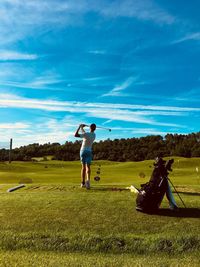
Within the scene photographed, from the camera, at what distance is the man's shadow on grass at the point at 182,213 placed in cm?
1198

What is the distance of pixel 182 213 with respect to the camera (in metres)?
12.2

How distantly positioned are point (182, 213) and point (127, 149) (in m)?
80.8

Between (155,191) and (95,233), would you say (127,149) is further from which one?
(95,233)

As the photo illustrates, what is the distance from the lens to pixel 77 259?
29.7 feet

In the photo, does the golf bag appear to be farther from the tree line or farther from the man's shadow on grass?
the tree line

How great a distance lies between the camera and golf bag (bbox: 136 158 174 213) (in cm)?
1210

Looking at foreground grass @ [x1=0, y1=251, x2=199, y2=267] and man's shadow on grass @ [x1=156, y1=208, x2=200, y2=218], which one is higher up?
man's shadow on grass @ [x1=156, y1=208, x2=200, y2=218]

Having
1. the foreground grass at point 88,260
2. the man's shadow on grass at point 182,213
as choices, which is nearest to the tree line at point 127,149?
the man's shadow on grass at point 182,213

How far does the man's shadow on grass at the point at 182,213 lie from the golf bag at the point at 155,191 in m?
0.27

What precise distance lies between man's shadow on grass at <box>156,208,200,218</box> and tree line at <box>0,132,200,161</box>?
71.8m

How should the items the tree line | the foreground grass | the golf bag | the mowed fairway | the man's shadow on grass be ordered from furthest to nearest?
the tree line
the golf bag
the man's shadow on grass
the mowed fairway
the foreground grass

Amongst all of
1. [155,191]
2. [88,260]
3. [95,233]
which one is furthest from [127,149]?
[88,260]

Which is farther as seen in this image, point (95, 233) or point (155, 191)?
point (155, 191)

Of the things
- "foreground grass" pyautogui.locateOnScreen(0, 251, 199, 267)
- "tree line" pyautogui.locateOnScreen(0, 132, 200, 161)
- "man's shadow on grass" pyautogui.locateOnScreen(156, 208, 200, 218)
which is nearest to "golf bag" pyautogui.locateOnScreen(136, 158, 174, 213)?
"man's shadow on grass" pyautogui.locateOnScreen(156, 208, 200, 218)
